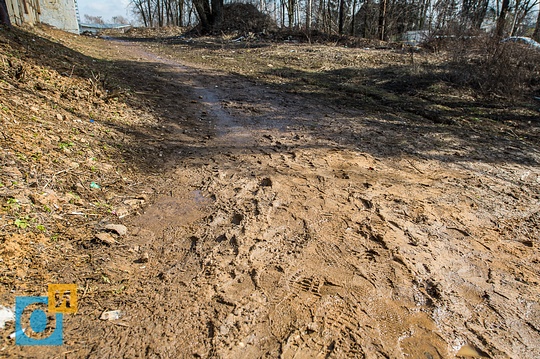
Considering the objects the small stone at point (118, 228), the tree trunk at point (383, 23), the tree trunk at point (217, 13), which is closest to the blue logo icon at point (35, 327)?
the small stone at point (118, 228)

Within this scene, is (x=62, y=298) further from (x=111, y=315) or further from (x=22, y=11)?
(x=22, y=11)

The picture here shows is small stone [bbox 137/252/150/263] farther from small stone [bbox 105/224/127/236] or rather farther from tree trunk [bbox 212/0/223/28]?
tree trunk [bbox 212/0/223/28]

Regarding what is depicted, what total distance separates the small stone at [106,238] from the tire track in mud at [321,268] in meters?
0.19

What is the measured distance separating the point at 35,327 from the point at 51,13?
15.9 meters

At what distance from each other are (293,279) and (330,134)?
3.08 m

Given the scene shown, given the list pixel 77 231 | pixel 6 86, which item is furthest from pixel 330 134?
pixel 6 86

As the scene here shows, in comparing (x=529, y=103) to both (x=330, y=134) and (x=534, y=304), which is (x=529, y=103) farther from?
(x=534, y=304)

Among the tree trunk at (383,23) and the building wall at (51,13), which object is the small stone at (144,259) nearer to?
the building wall at (51,13)

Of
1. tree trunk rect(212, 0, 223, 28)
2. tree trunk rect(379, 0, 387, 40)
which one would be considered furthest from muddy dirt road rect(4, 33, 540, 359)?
tree trunk rect(212, 0, 223, 28)

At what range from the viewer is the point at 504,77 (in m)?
7.34

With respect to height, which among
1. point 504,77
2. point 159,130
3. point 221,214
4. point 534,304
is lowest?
point 534,304

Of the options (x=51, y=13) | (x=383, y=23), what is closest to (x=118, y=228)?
(x=51, y=13)

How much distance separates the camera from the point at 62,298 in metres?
1.99

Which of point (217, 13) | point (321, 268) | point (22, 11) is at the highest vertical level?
point (217, 13)
